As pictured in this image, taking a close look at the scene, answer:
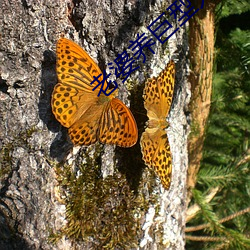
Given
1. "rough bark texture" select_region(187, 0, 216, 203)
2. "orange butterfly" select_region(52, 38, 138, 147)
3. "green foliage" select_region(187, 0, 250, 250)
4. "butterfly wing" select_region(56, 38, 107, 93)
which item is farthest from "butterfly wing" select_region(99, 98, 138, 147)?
"green foliage" select_region(187, 0, 250, 250)

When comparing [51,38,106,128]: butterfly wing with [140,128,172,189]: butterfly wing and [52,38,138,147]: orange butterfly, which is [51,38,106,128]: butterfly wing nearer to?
[52,38,138,147]: orange butterfly

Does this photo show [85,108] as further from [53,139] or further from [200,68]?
[200,68]

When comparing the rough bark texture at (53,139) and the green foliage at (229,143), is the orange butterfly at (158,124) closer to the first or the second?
the rough bark texture at (53,139)

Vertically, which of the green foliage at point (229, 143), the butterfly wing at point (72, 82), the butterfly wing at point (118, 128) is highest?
the butterfly wing at point (72, 82)

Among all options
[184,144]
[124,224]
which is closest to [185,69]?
[184,144]

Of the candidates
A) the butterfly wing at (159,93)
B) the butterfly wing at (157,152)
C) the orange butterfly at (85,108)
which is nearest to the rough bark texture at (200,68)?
the butterfly wing at (159,93)

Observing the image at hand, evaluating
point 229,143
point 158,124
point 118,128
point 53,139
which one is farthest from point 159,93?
point 229,143
